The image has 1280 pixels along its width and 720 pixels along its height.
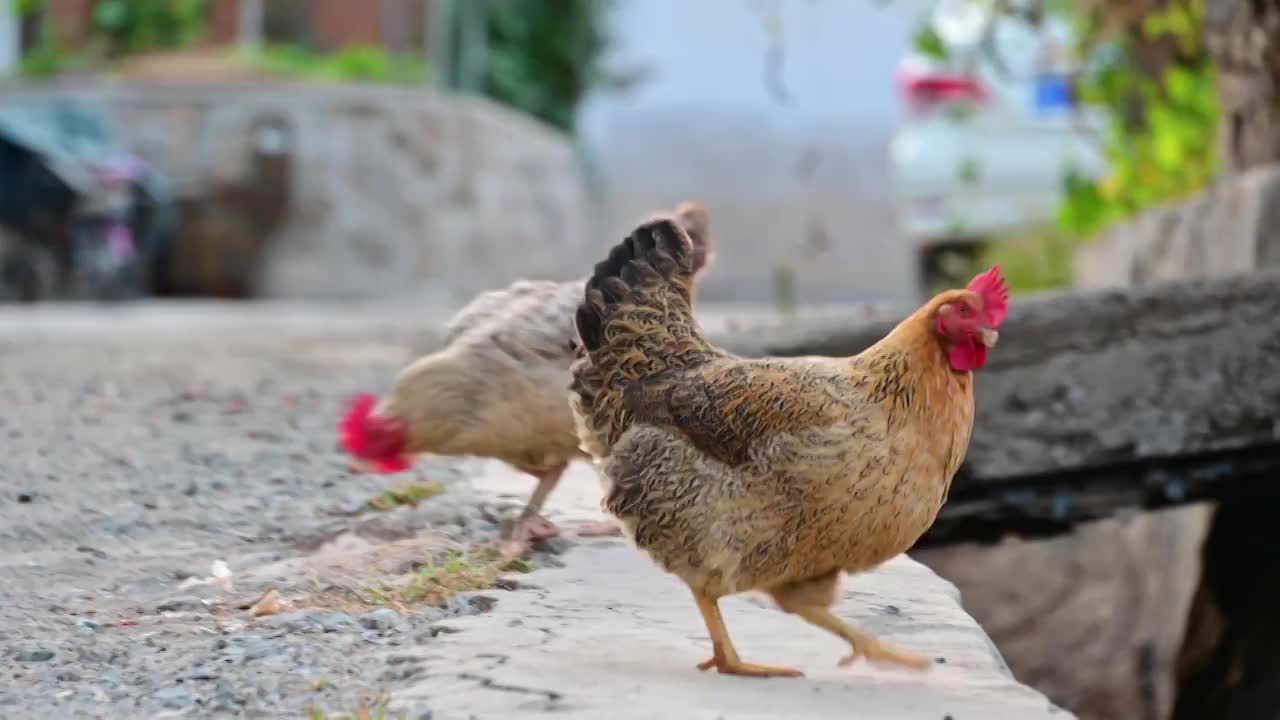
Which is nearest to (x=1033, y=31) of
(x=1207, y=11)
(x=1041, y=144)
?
(x=1207, y=11)

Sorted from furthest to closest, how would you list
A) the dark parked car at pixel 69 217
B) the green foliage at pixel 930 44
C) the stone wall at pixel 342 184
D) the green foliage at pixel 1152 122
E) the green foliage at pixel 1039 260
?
the stone wall at pixel 342 184, the dark parked car at pixel 69 217, the green foliage at pixel 1039 260, the green foliage at pixel 930 44, the green foliage at pixel 1152 122

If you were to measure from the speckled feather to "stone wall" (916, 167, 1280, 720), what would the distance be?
317 centimetres

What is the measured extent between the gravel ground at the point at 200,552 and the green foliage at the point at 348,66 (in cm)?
1198

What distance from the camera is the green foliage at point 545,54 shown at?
75.5 feet

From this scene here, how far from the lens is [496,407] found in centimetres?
474

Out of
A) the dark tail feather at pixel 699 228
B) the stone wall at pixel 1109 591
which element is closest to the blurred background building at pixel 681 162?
the stone wall at pixel 1109 591

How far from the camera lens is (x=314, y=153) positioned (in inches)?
729

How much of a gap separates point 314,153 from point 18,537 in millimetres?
14034

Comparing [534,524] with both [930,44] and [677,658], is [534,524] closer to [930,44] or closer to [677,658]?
[677,658]

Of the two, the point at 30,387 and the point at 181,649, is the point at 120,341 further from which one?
the point at 181,649

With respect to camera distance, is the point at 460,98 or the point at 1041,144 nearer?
the point at 1041,144

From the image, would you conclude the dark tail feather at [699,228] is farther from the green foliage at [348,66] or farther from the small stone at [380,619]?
the green foliage at [348,66]

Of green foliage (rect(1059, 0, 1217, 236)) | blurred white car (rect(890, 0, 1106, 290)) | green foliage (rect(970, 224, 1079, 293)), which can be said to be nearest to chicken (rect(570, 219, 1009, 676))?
green foliage (rect(1059, 0, 1217, 236))

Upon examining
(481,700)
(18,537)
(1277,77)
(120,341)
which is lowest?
(120,341)
